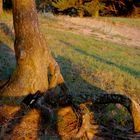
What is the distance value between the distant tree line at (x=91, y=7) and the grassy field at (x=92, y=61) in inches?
230

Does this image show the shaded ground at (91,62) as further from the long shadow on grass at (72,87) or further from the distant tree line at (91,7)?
the distant tree line at (91,7)

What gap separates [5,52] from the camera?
13477mm

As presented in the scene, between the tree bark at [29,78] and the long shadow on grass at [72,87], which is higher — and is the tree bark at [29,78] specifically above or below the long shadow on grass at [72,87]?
above

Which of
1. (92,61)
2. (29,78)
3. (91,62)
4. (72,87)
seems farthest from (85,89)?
(92,61)

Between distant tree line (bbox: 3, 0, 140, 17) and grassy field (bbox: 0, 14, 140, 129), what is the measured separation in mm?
5850

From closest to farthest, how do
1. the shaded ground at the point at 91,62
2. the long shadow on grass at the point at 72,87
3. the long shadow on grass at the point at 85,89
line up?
the long shadow on grass at the point at 72,87, the long shadow on grass at the point at 85,89, the shaded ground at the point at 91,62

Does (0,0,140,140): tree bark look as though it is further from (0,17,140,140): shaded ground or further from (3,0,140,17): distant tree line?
(3,0,140,17): distant tree line

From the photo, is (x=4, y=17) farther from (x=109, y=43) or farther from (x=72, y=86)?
(x=72, y=86)

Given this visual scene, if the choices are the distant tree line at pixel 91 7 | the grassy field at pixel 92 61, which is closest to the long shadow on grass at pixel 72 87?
the grassy field at pixel 92 61

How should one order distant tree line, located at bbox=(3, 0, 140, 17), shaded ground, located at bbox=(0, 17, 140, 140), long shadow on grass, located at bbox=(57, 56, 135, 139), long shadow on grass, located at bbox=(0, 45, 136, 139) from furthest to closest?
1. distant tree line, located at bbox=(3, 0, 140, 17)
2. shaded ground, located at bbox=(0, 17, 140, 140)
3. long shadow on grass, located at bbox=(57, 56, 135, 139)
4. long shadow on grass, located at bbox=(0, 45, 136, 139)

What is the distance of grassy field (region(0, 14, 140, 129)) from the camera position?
1130 centimetres

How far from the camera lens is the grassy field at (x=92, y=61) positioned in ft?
37.1

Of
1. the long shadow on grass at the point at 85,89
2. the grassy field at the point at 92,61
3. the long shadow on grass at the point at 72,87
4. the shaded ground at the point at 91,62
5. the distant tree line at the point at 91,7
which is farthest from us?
the distant tree line at the point at 91,7

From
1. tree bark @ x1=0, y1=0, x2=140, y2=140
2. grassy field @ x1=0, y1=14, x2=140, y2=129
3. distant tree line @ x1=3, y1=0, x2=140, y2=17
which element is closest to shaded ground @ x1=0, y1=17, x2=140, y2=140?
grassy field @ x1=0, y1=14, x2=140, y2=129
